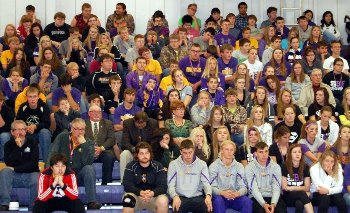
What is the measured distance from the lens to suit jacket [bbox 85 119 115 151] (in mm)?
14562

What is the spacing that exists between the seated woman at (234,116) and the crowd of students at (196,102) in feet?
0.06

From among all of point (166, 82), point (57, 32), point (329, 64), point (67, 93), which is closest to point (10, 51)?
point (57, 32)

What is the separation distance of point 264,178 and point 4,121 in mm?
4315

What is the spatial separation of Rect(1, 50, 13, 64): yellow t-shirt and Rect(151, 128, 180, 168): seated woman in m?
4.91

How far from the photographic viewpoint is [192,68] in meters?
17.5

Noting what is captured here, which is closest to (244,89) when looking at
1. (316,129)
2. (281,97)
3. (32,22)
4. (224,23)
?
(281,97)

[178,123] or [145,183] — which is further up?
[178,123]

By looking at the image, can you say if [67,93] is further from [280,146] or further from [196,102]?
[280,146]

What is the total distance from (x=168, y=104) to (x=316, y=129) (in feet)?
7.97

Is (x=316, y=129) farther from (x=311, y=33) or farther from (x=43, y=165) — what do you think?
(x=311, y=33)

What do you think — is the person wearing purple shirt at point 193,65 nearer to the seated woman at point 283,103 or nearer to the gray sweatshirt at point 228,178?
the seated woman at point 283,103

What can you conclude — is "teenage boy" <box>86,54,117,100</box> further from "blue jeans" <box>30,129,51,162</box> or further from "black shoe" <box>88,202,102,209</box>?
"black shoe" <box>88,202,102,209</box>

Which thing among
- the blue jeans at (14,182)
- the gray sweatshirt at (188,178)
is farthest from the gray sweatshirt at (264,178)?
the blue jeans at (14,182)

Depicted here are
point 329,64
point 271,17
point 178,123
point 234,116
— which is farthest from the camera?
point 271,17
